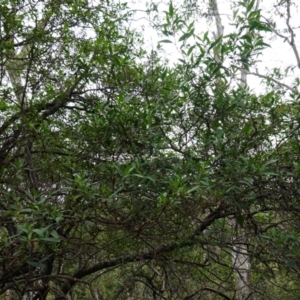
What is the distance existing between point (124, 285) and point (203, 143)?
4.43ft

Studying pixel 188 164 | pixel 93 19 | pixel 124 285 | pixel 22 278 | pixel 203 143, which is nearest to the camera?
pixel 188 164

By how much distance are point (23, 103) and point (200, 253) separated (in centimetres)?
172

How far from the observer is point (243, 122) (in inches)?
127

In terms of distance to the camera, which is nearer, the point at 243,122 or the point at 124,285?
the point at 243,122

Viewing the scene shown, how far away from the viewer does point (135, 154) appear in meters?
2.89

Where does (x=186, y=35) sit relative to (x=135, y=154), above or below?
above

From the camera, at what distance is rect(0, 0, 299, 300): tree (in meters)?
2.69

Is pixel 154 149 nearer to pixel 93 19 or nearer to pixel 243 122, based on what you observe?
pixel 243 122

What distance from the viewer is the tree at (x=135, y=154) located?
2.69 metres

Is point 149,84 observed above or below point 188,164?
above

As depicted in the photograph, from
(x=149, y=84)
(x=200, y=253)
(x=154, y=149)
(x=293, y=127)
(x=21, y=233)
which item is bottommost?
(x=21, y=233)

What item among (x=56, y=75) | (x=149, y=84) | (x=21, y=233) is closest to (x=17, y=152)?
(x=56, y=75)

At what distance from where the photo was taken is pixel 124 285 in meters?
3.77

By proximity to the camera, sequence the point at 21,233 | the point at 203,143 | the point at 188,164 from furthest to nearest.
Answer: the point at 203,143 < the point at 188,164 < the point at 21,233
